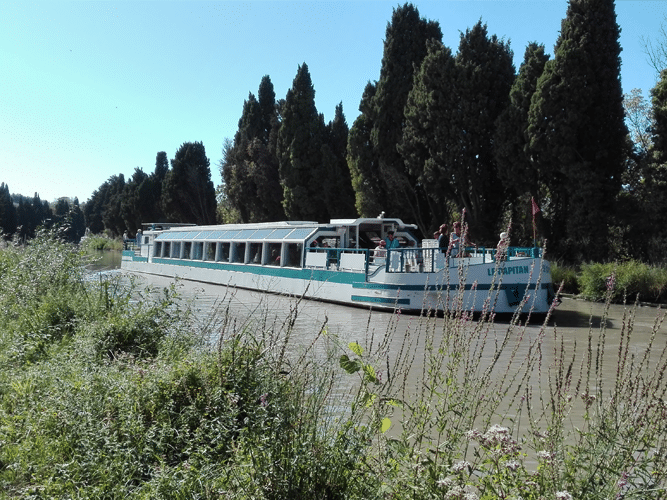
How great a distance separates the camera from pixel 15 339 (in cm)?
713

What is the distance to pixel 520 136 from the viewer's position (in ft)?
72.6

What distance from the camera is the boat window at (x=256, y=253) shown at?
70.9 ft

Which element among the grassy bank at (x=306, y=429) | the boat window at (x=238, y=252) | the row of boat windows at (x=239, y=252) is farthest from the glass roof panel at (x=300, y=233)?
the grassy bank at (x=306, y=429)

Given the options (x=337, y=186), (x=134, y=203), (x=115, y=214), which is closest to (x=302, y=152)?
(x=337, y=186)

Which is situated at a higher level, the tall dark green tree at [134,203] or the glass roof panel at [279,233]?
the tall dark green tree at [134,203]

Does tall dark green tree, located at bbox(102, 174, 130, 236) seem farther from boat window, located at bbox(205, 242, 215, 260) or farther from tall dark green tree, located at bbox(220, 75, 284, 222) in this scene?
boat window, located at bbox(205, 242, 215, 260)

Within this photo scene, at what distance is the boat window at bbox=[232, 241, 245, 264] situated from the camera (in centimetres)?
2292

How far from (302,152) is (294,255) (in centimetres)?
1607

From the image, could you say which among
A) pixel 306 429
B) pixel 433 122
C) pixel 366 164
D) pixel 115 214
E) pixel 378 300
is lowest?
pixel 378 300

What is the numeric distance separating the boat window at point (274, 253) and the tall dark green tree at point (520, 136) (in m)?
8.54

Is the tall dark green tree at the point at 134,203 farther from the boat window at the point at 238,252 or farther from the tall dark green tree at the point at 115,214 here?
the boat window at the point at 238,252

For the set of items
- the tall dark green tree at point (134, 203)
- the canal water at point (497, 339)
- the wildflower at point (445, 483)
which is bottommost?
the canal water at point (497, 339)

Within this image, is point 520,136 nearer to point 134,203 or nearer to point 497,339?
point 497,339

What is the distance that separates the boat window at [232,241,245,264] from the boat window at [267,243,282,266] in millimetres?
2118
